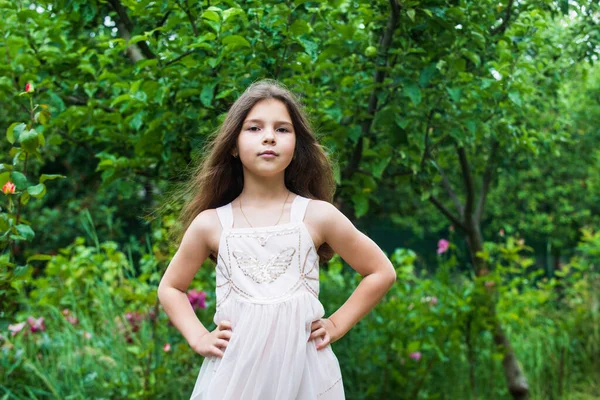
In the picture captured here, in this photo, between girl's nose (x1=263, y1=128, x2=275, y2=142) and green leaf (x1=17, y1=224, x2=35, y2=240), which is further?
green leaf (x1=17, y1=224, x2=35, y2=240)

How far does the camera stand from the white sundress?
1999 mm

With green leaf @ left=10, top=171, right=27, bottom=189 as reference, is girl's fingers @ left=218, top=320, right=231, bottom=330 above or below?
below

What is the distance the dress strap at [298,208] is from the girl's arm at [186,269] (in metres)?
0.23

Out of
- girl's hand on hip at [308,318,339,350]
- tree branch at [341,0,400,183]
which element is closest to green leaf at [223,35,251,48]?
tree branch at [341,0,400,183]

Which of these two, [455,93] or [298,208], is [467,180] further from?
[298,208]

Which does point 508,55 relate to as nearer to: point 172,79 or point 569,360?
point 172,79

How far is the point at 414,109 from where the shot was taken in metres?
3.29

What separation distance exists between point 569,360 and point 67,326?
350 centimetres

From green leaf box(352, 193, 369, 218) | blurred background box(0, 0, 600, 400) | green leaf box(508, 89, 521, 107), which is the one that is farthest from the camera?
green leaf box(352, 193, 369, 218)

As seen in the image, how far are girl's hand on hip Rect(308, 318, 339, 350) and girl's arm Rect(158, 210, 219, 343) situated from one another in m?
0.33

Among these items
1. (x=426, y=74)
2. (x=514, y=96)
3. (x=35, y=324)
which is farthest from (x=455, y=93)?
(x=35, y=324)

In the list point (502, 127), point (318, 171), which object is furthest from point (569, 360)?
point (318, 171)

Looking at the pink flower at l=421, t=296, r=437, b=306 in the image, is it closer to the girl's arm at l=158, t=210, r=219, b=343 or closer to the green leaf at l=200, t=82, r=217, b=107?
the green leaf at l=200, t=82, r=217, b=107

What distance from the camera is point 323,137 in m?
3.03
